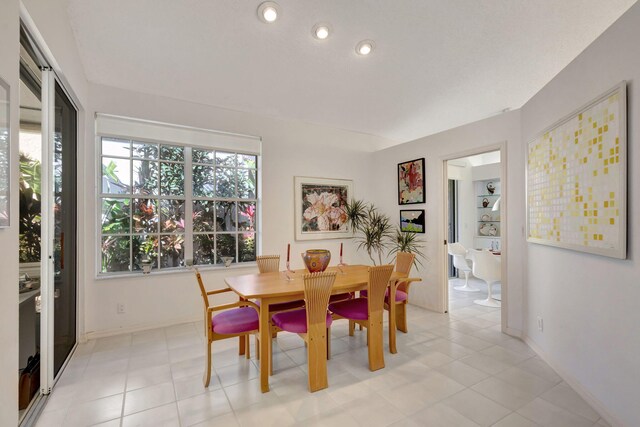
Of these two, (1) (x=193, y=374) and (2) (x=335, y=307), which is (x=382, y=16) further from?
(1) (x=193, y=374)

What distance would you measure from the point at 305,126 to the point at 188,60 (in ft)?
6.29

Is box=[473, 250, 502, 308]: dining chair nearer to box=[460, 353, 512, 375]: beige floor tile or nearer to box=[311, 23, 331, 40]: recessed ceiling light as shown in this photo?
box=[460, 353, 512, 375]: beige floor tile

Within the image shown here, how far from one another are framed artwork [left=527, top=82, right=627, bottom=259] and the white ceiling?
112cm

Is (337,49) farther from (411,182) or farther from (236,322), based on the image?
(236,322)

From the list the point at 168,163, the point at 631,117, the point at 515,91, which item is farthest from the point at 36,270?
the point at 515,91

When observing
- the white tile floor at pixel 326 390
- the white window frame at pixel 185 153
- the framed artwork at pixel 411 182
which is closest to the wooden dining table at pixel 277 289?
the white tile floor at pixel 326 390

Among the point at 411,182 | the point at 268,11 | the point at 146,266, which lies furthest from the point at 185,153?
the point at 411,182

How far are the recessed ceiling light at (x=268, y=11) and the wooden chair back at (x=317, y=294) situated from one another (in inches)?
90.6

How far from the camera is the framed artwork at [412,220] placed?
4.27 metres

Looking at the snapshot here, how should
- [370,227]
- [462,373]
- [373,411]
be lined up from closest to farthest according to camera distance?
[373,411] → [462,373] → [370,227]

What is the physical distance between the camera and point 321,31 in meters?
2.78

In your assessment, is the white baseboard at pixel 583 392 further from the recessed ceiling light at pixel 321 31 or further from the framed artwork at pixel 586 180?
the recessed ceiling light at pixel 321 31

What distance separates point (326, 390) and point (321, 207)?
290 centimetres

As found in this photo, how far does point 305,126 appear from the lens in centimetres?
456
